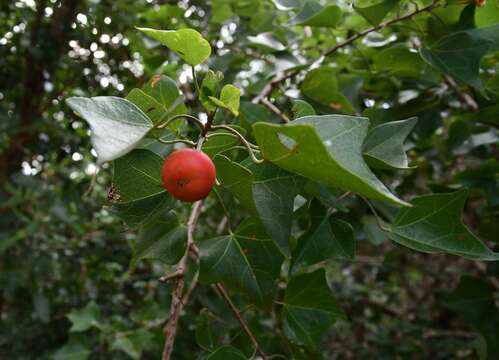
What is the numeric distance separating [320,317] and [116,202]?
1.74 feet

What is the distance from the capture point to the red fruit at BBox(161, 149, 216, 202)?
2.04 feet

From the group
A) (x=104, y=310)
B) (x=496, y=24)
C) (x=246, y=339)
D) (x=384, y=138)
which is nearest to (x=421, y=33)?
(x=496, y=24)

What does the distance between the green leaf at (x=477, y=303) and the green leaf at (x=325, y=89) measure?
22.3 inches

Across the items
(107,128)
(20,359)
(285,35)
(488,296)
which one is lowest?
(20,359)

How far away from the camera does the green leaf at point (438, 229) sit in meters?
0.79

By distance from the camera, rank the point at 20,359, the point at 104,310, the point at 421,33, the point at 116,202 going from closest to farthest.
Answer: the point at 116,202 < the point at 421,33 < the point at 20,359 < the point at 104,310

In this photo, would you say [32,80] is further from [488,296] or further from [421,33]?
[488,296]

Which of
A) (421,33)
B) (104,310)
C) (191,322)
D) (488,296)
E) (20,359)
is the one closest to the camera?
(421,33)

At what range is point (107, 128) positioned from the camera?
23.6 inches

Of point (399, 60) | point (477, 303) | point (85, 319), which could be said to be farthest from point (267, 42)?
point (85, 319)

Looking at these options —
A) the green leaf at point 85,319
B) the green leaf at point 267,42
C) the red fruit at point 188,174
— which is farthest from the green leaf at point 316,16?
the green leaf at point 85,319

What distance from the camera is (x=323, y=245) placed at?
949 millimetres

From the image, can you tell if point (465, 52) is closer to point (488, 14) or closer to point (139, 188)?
point (488, 14)

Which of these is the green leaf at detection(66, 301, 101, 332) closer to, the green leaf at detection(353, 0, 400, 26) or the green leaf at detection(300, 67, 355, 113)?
the green leaf at detection(300, 67, 355, 113)
